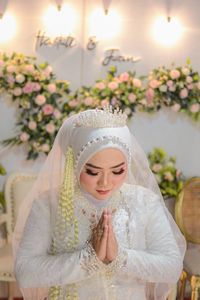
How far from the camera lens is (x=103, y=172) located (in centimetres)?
202

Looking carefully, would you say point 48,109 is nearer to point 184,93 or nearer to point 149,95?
point 149,95

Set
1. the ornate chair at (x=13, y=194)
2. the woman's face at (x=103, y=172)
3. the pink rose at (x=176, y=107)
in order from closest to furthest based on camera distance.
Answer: the woman's face at (x=103, y=172), the ornate chair at (x=13, y=194), the pink rose at (x=176, y=107)

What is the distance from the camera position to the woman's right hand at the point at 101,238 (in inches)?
74.5

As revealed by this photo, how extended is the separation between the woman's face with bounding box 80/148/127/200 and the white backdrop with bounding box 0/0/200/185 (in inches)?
95.1

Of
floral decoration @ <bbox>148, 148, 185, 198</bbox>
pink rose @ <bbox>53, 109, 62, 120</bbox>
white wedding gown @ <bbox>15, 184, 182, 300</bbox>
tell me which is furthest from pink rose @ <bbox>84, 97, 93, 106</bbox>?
white wedding gown @ <bbox>15, 184, 182, 300</bbox>

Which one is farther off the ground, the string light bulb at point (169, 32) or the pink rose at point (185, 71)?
the string light bulb at point (169, 32)

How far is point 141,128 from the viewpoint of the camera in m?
4.48

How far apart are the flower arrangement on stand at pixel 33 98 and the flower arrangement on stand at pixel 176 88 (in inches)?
28.8

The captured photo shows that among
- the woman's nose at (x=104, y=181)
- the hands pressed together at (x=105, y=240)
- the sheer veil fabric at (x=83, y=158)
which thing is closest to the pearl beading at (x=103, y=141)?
the sheer veil fabric at (x=83, y=158)

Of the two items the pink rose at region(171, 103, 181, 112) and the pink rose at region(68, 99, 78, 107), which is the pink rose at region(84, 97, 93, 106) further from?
the pink rose at region(171, 103, 181, 112)

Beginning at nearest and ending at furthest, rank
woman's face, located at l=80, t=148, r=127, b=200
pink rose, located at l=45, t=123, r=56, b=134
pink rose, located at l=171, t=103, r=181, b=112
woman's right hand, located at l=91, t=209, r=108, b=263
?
woman's right hand, located at l=91, t=209, r=108, b=263, woman's face, located at l=80, t=148, r=127, b=200, pink rose, located at l=45, t=123, r=56, b=134, pink rose, located at l=171, t=103, r=181, b=112

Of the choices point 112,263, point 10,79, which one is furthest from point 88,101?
point 112,263

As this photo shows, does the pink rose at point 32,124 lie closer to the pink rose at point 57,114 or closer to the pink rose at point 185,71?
the pink rose at point 57,114

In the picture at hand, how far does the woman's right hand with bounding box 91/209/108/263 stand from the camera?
1.89 meters
